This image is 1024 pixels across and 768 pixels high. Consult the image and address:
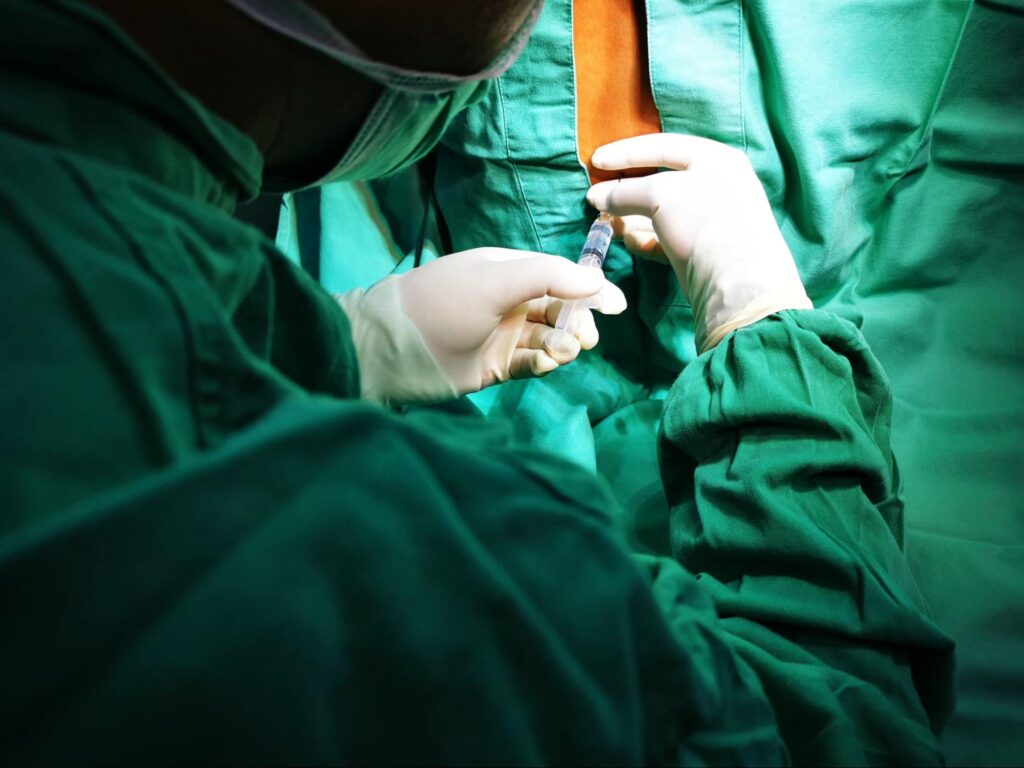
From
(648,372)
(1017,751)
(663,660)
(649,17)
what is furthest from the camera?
(648,372)

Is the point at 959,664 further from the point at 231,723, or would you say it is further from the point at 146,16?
the point at 146,16

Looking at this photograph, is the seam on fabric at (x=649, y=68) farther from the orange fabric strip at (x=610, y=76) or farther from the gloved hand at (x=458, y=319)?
the gloved hand at (x=458, y=319)

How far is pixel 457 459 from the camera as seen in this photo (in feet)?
1.00

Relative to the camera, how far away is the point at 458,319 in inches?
32.2

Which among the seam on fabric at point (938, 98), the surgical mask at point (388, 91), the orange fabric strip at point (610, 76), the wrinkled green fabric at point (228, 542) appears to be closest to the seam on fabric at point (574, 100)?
the orange fabric strip at point (610, 76)

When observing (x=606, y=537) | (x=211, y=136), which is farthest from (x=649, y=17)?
(x=606, y=537)

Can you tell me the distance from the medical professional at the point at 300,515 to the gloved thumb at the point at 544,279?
233 millimetres

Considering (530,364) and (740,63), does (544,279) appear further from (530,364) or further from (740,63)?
(740,63)

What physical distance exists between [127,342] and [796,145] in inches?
30.0

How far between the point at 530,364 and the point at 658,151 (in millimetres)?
300

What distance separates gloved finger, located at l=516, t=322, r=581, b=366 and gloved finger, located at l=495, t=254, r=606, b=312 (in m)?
0.06

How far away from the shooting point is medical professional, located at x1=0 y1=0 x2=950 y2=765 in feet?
0.82

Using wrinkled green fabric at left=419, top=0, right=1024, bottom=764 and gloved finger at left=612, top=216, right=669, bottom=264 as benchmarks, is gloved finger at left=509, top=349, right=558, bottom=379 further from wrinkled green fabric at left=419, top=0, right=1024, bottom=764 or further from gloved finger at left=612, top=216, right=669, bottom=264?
gloved finger at left=612, top=216, right=669, bottom=264

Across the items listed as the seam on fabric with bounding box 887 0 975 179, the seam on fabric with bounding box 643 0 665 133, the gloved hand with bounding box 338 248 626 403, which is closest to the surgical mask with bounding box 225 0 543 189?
the gloved hand with bounding box 338 248 626 403
